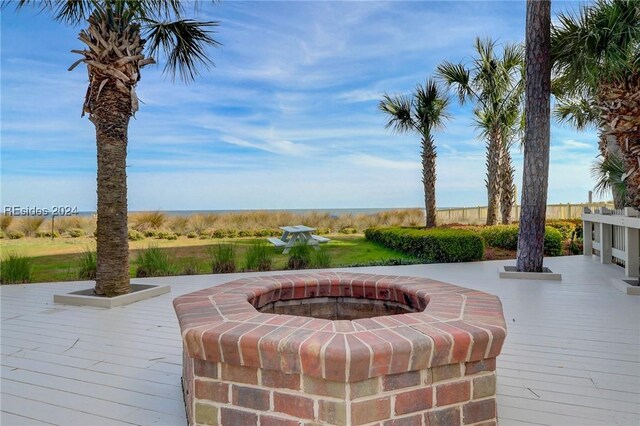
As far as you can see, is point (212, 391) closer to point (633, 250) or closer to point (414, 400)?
point (414, 400)

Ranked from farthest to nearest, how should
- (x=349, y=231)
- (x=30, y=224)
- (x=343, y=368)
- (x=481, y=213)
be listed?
(x=481, y=213)
(x=349, y=231)
(x=30, y=224)
(x=343, y=368)

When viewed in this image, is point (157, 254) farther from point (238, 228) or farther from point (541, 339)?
point (238, 228)

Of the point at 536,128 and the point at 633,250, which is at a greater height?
the point at 536,128

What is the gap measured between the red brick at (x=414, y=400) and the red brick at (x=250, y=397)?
0.47 metres

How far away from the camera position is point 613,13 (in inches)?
203

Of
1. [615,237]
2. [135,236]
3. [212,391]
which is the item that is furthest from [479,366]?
[135,236]

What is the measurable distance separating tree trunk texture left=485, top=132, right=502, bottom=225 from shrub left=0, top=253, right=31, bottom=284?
10.7 m

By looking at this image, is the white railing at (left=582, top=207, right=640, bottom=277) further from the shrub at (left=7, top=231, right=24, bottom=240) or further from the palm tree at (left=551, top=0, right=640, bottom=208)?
the shrub at (left=7, top=231, right=24, bottom=240)

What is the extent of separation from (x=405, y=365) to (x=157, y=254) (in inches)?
238

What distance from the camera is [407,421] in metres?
1.36

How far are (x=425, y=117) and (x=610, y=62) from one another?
16.0 ft

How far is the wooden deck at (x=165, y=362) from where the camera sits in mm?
1925

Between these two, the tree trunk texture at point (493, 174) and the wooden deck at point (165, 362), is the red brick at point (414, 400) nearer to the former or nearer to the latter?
the wooden deck at point (165, 362)

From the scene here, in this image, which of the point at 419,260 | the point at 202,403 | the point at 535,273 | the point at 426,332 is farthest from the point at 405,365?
the point at 419,260
